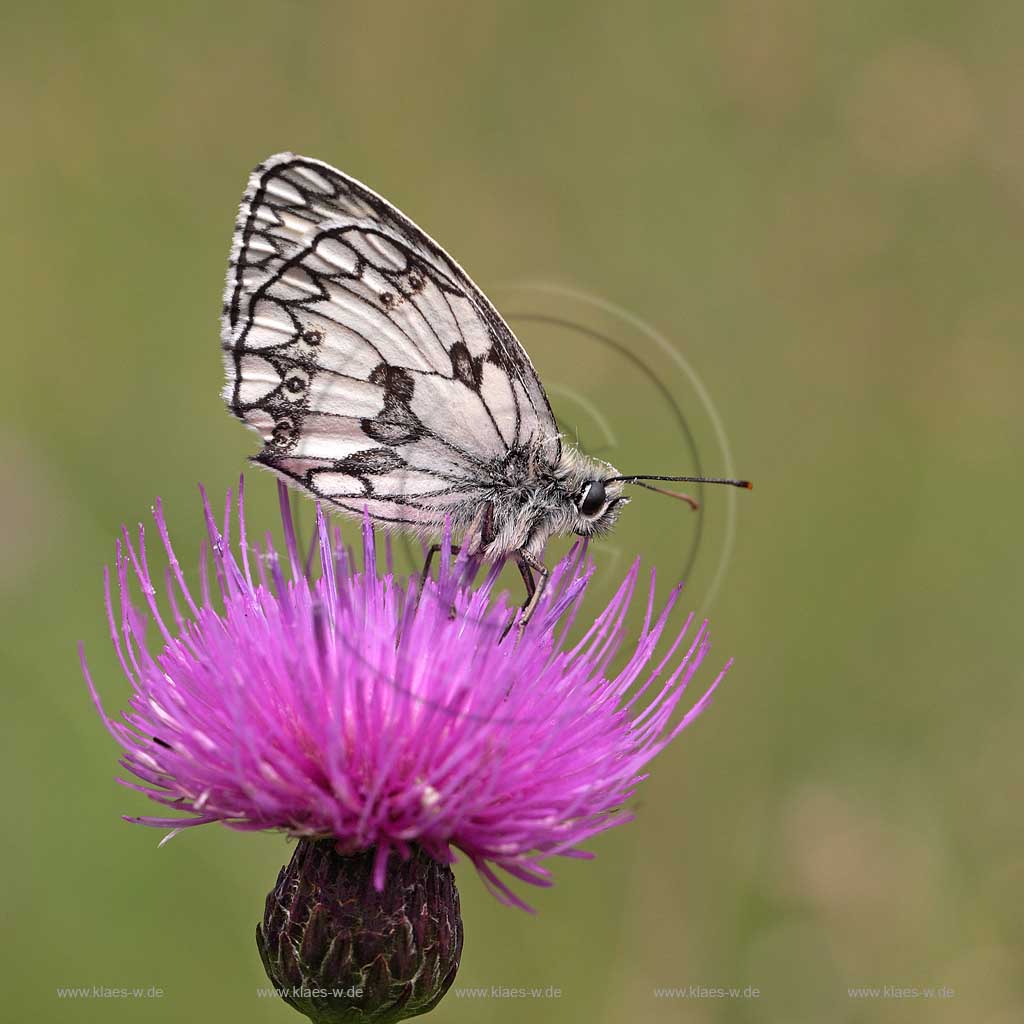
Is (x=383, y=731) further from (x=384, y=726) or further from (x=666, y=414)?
(x=666, y=414)

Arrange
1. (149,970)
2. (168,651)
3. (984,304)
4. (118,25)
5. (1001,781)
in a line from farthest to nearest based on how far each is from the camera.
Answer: (118,25) → (984,304) → (1001,781) → (149,970) → (168,651)

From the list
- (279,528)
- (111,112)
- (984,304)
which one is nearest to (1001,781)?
(984,304)

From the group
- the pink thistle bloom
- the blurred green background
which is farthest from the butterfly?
the blurred green background

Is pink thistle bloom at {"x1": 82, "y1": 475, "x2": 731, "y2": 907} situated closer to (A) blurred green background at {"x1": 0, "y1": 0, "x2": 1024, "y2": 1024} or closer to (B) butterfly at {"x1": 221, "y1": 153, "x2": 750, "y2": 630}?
(B) butterfly at {"x1": 221, "y1": 153, "x2": 750, "y2": 630}

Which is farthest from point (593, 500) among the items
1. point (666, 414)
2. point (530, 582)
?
point (666, 414)

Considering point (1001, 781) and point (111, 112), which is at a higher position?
point (111, 112)

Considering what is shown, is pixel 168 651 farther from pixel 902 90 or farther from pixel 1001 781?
pixel 902 90

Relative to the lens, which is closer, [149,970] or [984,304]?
[149,970]
